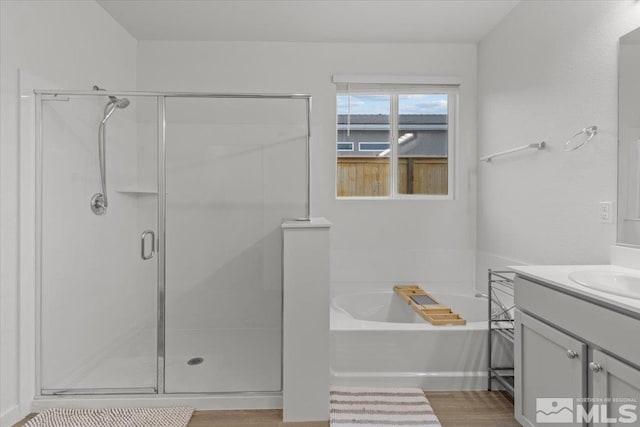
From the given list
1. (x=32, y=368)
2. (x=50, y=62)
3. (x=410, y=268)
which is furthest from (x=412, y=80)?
(x=32, y=368)

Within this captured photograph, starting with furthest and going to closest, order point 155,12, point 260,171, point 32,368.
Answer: point 155,12 → point 260,171 → point 32,368

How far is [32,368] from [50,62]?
1715mm

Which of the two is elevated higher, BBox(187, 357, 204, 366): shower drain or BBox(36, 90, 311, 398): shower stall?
BBox(36, 90, 311, 398): shower stall

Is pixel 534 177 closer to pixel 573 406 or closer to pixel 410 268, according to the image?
pixel 410 268

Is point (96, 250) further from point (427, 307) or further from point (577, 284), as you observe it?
point (577, 284)

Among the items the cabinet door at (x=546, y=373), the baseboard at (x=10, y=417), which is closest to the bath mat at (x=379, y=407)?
the cabinet door at (x=546, y=373)

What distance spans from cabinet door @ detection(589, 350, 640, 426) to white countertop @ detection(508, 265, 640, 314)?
19 centimetres

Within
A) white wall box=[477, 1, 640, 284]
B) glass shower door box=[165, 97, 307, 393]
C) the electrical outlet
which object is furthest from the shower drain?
the electrical outlet

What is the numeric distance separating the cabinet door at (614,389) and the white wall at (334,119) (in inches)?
82.4

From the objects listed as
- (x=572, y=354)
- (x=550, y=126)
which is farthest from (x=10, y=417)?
(x=550, y=126)

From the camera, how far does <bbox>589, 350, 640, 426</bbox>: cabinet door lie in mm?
1160

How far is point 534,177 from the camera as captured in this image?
2.51 meters

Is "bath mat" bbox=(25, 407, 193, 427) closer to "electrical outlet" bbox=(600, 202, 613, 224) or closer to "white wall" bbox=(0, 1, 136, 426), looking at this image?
"white wall" bbox=(0, 1, 136, 426)

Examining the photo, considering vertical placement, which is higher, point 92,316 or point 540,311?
point 540,311
